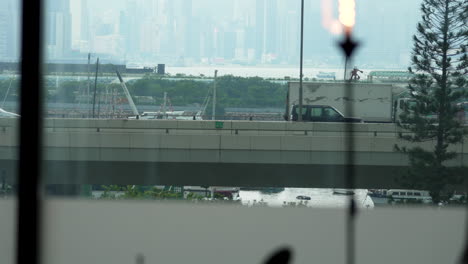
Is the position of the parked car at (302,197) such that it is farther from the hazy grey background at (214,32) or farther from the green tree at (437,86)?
the green tree at (437,86)

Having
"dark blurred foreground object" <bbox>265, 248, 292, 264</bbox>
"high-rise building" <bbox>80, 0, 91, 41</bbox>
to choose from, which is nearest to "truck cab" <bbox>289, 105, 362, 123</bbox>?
"high-rise building" <bbox>80, 0, 91, 41</bbox>

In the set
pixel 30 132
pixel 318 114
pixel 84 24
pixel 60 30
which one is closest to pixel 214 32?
pixel 84 24

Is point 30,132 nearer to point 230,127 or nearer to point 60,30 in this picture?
point 60,30

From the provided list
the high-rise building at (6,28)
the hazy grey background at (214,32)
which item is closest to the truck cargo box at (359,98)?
the hazy grey background at (214,32)

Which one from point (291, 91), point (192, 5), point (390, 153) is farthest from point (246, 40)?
point (390, 153)

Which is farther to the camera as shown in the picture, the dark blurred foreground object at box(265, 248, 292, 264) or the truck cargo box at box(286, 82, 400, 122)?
the truck cargo box at box(286, 82, 400, 122)

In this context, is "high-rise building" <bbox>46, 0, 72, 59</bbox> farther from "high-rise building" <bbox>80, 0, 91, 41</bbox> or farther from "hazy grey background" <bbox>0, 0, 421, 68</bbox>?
"high-rise building" <bbox>80, 0, 91, 41</bbox>

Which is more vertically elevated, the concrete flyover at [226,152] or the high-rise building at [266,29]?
the high-rise building at [266,29]
